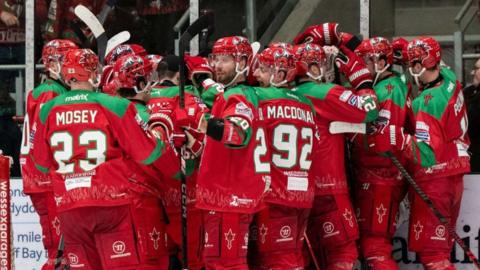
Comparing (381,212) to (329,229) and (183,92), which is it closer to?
(329,229)

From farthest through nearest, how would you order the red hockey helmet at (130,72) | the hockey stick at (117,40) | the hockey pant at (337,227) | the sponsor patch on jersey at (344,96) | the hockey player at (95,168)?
the hockey stick at (117,40), the hockey pant at (337,227), the sponsor patch on jersey at (344,96), the red hockey helmet at (130,72), the hockey player at (95,168)

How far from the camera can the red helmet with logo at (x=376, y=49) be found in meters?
8.33

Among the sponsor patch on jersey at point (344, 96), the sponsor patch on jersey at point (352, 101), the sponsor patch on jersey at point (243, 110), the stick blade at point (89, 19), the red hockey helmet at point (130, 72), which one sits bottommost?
the sponsor patch on jersey at point (243, 110)

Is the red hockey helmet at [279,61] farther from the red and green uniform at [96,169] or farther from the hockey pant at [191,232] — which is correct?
the hockey pant at [191,232]

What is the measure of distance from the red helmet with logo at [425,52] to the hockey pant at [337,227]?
0.98 meters

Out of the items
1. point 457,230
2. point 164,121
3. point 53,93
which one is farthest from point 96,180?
point 457,230

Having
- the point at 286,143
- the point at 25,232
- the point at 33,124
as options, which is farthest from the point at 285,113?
the point at 25,232

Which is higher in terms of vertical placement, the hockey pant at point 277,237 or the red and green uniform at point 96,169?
the red and green uniform at point 96,169

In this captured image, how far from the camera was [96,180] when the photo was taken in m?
7.14

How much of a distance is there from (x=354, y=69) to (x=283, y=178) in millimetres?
1109

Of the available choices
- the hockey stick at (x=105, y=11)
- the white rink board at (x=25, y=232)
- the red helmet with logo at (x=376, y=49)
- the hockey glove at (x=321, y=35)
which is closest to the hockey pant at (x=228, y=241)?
the red helmet with logo at (x=376, y=49)

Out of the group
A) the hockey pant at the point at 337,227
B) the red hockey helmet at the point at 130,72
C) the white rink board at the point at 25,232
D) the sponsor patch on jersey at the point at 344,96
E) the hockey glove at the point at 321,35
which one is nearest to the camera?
the red hockey helmet at the point at 130,72

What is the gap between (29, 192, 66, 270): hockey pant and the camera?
8.32 metres

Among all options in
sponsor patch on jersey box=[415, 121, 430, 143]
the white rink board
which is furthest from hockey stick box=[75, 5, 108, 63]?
sponsor patch on jersey box=[415, 121, 430, 143]
